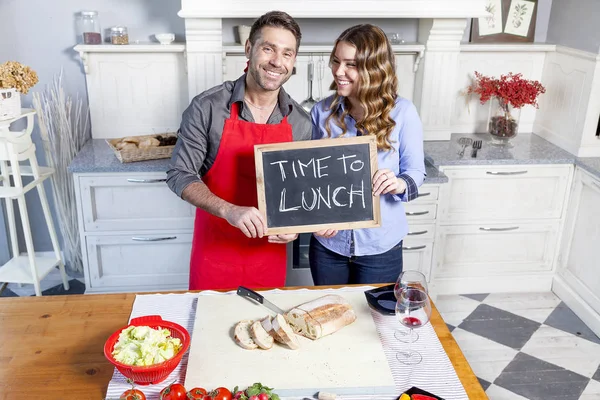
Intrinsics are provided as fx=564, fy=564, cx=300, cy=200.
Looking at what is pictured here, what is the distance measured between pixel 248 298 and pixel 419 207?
5.37 ft

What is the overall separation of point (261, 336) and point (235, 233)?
2.17 feet

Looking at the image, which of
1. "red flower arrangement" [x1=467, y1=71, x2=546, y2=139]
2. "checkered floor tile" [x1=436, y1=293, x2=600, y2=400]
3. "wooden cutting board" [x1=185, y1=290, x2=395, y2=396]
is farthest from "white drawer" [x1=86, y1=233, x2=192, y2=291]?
"red flower arrangement" [x1=467, y1=71, x2=546, y2=139]

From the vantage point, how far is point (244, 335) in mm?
1423

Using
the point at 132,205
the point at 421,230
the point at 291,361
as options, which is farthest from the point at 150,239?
the point at 291,361

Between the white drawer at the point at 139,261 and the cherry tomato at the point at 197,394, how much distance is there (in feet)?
6.52

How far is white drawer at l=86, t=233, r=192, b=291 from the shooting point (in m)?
3.10

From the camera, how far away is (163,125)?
342 centimetres

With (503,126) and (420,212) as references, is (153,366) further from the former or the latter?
(503,126)

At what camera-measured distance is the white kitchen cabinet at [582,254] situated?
3027mm

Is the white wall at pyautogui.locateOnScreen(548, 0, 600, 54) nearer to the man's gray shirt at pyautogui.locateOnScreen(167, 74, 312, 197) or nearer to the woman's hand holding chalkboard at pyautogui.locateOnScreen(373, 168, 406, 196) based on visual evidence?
the woman's hand holding chalkboard at pyautogui.locateOnScreen(373, 168, 406, 196)

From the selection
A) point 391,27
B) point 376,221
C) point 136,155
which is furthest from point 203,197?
point 391,27

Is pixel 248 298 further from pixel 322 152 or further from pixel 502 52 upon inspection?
pixel 502 52

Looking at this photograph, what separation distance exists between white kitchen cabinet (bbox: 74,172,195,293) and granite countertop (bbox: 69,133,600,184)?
0.05m

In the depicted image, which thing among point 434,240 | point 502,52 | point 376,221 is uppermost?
point 502,52
